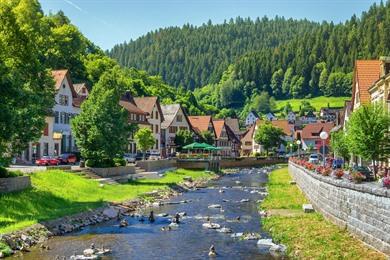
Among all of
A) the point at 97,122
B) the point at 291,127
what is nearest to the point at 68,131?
the point at 97,122

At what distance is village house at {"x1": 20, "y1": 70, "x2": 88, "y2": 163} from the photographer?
Result: 249ft

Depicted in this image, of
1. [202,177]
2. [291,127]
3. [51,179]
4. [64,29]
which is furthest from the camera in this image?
[291,127]

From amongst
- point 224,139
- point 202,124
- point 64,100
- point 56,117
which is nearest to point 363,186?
point 56,117

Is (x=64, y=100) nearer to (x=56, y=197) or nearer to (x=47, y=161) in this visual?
(x=47, y=161)

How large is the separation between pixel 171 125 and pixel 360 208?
330 feet

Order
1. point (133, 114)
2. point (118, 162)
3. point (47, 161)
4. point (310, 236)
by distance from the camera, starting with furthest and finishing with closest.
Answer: point (133, 114) → point (118, 162) → point (47, 161) → point (310, 236)

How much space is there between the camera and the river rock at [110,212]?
131 ft

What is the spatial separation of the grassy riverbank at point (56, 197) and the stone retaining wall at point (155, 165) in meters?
13.4

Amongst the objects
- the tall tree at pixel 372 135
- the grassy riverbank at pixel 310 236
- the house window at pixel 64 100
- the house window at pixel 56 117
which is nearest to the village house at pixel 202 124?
the house window at pixel 64 100

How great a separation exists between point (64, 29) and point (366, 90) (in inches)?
3506

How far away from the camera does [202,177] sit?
282 ft

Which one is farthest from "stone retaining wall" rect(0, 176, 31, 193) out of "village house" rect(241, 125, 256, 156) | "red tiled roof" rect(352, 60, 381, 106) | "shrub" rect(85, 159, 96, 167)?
"village house" rect(241, 125, 256, 156)

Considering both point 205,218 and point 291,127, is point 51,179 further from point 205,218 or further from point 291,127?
point 291,127

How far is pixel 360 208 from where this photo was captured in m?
24.8
